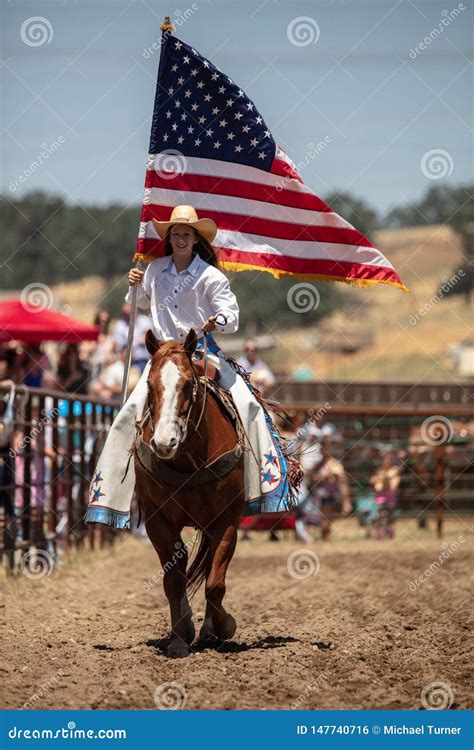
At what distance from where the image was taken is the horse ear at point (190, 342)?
7270 mm

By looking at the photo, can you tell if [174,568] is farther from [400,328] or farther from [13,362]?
[400,328]

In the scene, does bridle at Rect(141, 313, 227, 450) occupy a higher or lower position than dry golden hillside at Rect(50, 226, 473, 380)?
lower

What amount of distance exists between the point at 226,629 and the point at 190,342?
1.77m

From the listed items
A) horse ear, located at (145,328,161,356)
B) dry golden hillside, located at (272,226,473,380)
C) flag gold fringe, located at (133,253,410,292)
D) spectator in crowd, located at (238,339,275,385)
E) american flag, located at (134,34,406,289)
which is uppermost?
dry golden hillside, located at (272,226,473,380)

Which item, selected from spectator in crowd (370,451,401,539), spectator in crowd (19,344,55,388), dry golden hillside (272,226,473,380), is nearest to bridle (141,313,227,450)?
spectator in crowd (19,344,55,388)

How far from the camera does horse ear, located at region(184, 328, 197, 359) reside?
7.27m

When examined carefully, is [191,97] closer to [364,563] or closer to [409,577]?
[409,577]

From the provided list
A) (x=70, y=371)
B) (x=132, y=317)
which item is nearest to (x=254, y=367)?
(x=70, y=371)

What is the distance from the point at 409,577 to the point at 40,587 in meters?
Result: 3.47

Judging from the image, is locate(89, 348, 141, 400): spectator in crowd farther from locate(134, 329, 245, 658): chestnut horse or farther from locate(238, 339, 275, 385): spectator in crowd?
locate(134, 329, 245, 658): chestnut horse

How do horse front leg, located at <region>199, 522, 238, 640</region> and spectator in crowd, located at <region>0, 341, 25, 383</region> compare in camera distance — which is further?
spectator in crowd, located at <region>0, 341, 25, 383</region>

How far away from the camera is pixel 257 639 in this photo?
810 cm

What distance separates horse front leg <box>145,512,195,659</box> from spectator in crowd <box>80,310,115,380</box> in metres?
8.36

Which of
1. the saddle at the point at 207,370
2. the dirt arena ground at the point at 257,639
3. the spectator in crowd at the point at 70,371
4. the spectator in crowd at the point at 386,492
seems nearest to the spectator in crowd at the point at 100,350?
the spectator in crowd at the point at 70,371
